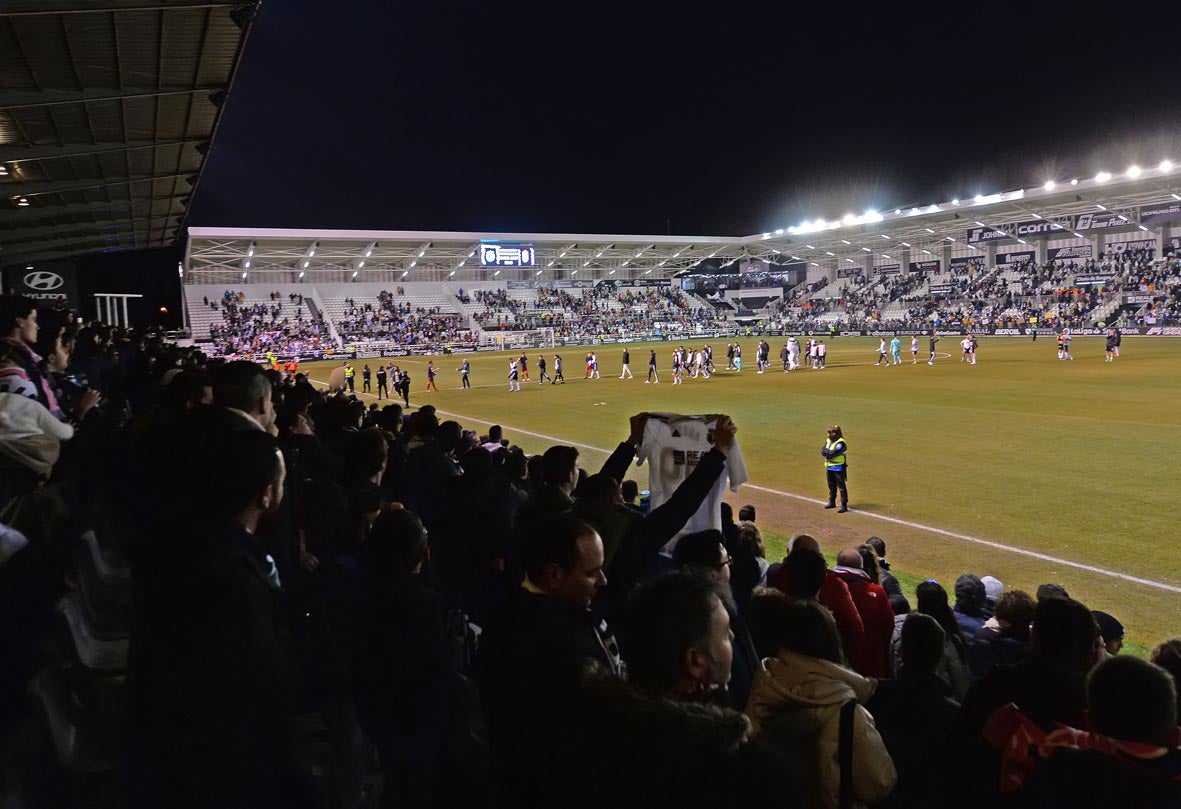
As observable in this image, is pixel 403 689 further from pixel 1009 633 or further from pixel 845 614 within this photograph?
pixel 1009 633

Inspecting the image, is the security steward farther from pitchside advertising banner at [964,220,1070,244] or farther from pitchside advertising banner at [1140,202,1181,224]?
pitchside advertising banner at [964,220,1070,244]

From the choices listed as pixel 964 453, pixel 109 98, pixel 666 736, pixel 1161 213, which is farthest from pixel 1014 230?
pixel 666 736

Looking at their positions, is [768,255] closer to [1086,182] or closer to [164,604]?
[1086,182]

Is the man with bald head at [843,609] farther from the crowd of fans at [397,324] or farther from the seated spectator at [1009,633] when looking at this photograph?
the crowd of fans at [397,324]

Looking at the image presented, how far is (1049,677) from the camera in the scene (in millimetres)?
2959

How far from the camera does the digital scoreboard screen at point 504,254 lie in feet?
260

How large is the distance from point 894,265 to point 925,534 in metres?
82.1

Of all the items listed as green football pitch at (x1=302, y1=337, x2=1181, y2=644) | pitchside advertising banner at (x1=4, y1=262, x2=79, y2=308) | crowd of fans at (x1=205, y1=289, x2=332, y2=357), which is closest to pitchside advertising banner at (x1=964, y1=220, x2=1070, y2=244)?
green football pitch at (x1=302, y1=337, x2=1181, y2=644)

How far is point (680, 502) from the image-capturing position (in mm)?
4219

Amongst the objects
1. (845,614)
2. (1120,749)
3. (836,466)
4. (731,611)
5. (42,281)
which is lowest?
(836,466)

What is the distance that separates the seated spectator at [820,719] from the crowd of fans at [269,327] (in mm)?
64039

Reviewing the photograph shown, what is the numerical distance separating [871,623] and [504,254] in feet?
255

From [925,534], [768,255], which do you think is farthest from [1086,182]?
[925,534]

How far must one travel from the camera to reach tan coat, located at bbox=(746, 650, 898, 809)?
8.39ft
